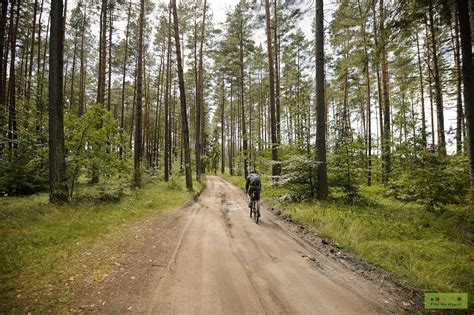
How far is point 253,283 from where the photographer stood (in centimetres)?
349

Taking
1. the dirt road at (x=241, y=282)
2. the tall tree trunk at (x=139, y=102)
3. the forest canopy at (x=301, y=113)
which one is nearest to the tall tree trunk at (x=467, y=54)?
the forest canopy at (x=301, y=113)

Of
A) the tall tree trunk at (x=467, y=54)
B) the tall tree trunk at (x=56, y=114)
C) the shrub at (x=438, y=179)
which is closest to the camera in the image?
the tall tree trunk at (x=467, y=54)

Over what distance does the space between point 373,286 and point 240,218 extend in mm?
4965

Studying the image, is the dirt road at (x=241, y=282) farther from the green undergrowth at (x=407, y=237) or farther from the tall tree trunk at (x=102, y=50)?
the tall tree trunk at (x=102, y=50)

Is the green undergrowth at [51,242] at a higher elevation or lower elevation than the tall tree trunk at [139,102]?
lower

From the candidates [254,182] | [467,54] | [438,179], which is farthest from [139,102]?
[438,179]

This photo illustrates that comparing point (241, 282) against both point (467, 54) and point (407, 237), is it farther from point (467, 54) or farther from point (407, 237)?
point (467, 54)

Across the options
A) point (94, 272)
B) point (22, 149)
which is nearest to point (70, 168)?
point (22, 149)

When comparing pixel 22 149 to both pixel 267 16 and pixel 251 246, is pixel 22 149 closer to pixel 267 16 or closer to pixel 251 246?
pixel 251 246

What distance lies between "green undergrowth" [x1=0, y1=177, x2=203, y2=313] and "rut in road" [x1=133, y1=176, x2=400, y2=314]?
1487mm

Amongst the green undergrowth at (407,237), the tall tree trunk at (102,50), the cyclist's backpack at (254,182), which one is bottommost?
the green undergrowth at (407,237)

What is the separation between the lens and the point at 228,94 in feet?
89.4

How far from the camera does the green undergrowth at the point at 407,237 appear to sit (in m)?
3.58

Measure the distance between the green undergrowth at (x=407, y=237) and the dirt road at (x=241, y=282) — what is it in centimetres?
81
